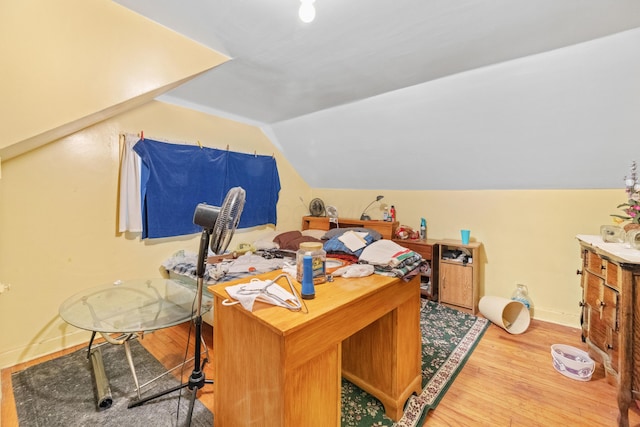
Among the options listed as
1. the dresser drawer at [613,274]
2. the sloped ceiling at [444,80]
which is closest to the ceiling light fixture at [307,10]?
the sloped ceiling at [444,80]

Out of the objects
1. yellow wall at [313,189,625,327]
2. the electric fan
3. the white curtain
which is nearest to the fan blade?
the electric fan

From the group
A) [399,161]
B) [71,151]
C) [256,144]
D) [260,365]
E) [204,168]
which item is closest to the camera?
[260,365]

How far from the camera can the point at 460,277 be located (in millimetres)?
3129

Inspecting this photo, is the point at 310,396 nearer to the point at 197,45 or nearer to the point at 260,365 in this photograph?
Result: the point at 260,365

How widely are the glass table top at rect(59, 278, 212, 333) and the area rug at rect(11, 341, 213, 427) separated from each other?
1.78 ft

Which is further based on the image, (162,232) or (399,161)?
(399,161)

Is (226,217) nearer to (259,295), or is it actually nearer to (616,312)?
(259,295)

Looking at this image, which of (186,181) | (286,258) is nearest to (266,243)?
(286,258)

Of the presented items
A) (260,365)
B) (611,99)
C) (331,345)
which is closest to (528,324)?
(611,99)

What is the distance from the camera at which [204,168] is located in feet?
10.8

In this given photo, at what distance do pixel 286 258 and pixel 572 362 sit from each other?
2641mm

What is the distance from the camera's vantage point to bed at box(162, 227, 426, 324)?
1671 mm

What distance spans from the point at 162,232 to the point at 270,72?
6.66 feet

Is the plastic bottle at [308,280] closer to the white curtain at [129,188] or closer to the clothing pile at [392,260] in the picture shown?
the clothing pile at [392,260]
